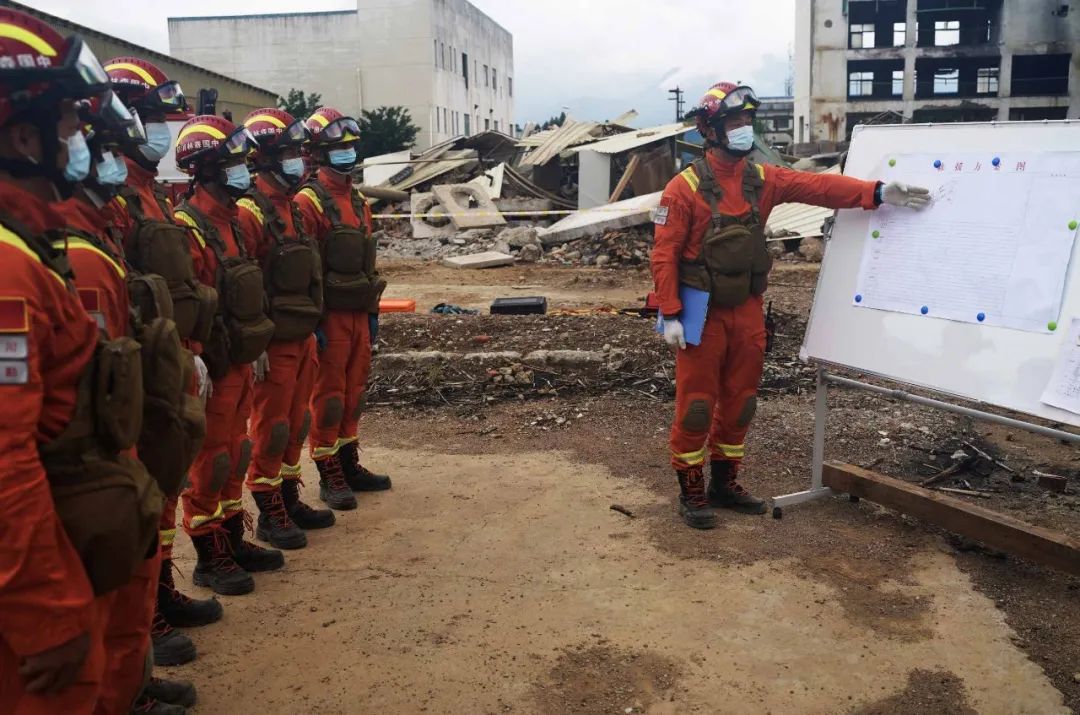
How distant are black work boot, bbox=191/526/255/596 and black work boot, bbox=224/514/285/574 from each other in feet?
0.46

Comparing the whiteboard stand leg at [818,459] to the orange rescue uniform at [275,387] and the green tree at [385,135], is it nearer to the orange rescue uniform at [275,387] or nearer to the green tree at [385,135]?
the orange rescue uniform at [275,387]

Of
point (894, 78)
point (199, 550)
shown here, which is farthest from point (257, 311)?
point (894, 78)

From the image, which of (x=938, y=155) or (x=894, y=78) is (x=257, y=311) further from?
(x=894, y=78)

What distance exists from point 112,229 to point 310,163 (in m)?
2.83

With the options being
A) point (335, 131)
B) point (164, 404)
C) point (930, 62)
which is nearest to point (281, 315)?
point (335, 131)

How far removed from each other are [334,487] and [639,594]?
226cm

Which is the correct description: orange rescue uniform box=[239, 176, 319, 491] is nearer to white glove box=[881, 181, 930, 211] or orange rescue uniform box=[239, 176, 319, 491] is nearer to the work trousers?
the work trousers

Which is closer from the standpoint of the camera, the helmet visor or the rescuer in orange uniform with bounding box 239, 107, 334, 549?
the rescuer in orange uniform with bounding box 239, 107, 334, 549

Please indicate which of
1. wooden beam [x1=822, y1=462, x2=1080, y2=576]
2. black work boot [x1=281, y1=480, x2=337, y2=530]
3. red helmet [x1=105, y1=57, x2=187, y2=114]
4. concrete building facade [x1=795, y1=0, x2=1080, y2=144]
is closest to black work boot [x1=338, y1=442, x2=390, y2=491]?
black work boot [x1=281, y1=480, x2=337, y2=530]

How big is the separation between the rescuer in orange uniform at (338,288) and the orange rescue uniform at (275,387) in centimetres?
35

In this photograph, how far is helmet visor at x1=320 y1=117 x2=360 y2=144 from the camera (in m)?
5.36

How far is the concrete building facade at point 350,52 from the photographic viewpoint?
157ft

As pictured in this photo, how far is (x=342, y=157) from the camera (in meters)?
5.39

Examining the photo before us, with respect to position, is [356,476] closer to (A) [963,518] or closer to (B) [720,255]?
(B) [720,255]
